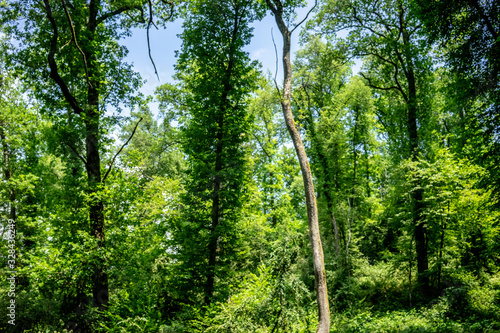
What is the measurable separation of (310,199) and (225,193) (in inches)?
144

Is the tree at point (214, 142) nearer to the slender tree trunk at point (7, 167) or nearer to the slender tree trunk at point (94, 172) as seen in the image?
the slender tree trunk at point (94, 172)

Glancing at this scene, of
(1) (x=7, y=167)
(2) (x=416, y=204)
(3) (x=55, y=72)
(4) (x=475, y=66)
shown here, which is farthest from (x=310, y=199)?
(1) (x=7, y=167)

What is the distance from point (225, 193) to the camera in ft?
31.1

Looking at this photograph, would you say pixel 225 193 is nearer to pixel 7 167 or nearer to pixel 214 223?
pixel 214 223

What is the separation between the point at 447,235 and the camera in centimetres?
1018

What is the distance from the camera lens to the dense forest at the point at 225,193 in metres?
6.96

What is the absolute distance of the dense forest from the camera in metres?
6.96

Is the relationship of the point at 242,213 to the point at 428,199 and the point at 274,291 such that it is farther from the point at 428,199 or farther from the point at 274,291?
the point at 428,199

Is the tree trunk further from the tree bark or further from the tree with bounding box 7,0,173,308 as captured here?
the tree with bounding box 7,0,173,308

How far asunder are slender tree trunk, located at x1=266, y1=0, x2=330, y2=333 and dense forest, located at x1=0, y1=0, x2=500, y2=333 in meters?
0.04

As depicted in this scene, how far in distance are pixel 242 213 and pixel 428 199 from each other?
22.3 feet

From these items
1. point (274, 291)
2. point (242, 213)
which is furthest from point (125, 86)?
point (274, 291)

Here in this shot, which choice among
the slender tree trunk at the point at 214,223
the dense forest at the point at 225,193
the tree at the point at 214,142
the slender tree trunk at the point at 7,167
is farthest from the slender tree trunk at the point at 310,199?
the slender tree trunk at the point at 7,167

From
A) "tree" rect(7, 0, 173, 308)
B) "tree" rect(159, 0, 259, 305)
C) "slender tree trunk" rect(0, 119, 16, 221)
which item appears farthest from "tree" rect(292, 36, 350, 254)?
"slender tree trunk" rect(0, 119, 16, 221)
